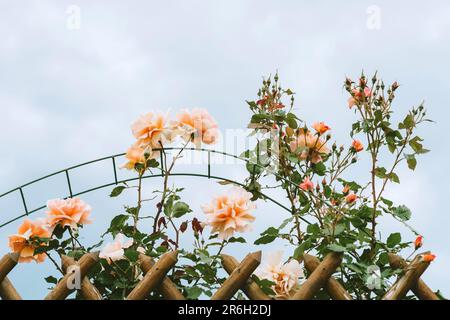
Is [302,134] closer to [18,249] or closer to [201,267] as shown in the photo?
[201,267]

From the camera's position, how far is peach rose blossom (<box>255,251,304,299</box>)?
2.10 metres

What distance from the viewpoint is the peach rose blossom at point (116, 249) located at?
7.17ft

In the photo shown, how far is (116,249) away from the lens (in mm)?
2213

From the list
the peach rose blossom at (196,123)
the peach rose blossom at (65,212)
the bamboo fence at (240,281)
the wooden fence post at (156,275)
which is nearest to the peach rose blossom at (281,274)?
the bamboo fence at (240,281)

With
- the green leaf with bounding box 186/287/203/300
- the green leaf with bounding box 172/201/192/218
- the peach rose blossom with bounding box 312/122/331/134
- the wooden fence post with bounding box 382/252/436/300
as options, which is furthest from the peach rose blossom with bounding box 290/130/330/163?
the green leaf with bounding box 186/287/203/300

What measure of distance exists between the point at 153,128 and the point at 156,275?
531 millimetres

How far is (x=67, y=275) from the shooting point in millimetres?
2100

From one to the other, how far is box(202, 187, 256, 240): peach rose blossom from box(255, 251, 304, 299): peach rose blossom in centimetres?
13

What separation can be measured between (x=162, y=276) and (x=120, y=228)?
349 mm

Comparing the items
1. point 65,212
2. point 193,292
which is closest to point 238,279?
point 193,292

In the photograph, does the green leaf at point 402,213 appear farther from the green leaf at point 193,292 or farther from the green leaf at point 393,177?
the green leaf at point 193,292

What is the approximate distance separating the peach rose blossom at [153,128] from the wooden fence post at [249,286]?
50 centimetres

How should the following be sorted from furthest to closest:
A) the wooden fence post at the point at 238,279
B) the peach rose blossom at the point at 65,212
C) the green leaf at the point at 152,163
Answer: the green leaf at the point at 152,163 < the peach rose blossom at the point at 65,212 < the wooden fence post at the point at 238,279
